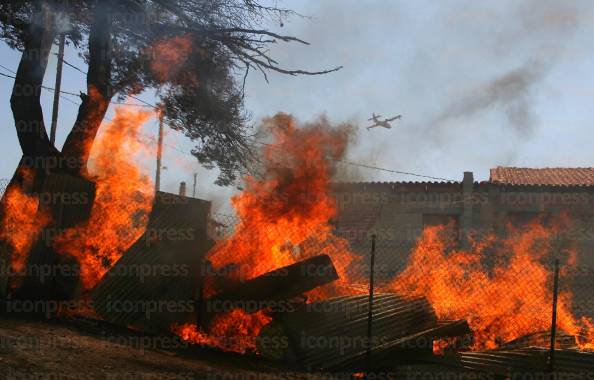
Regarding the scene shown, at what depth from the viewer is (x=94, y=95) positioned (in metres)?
10.1

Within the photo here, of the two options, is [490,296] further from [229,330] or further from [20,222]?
[20,222]

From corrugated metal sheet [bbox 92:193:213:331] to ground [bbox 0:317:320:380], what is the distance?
1.08 feet

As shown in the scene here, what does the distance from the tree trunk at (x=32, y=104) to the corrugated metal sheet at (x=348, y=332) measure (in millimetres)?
5967

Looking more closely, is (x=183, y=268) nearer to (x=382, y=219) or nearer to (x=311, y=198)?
(x=311, y=198)

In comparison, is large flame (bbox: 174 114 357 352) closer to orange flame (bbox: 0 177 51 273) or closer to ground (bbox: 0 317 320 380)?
ground (bbox: 0 317 320 380)

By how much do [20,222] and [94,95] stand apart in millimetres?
2975

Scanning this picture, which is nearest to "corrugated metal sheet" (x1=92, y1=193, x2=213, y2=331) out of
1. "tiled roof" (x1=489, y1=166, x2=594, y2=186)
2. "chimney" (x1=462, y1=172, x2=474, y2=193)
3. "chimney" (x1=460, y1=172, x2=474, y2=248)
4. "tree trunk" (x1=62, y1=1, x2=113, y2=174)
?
"tree trunk" (x1=62, y1=1, x2=113, y2=174)

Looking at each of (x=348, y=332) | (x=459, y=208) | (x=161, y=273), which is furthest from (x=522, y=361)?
(x=459, y=208)

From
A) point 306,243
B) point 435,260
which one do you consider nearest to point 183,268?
point 306,243

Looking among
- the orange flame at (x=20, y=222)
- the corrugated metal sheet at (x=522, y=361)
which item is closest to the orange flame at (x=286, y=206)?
the orange flame at (x=20, y=222)

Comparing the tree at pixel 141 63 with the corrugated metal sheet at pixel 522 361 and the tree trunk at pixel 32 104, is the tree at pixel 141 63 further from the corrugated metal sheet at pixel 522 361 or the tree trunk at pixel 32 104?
the corrugated metal sheet at pixel 522 361

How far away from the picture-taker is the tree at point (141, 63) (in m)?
9.60

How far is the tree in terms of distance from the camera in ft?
31.5

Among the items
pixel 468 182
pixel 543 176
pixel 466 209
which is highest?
pixel 543 176
